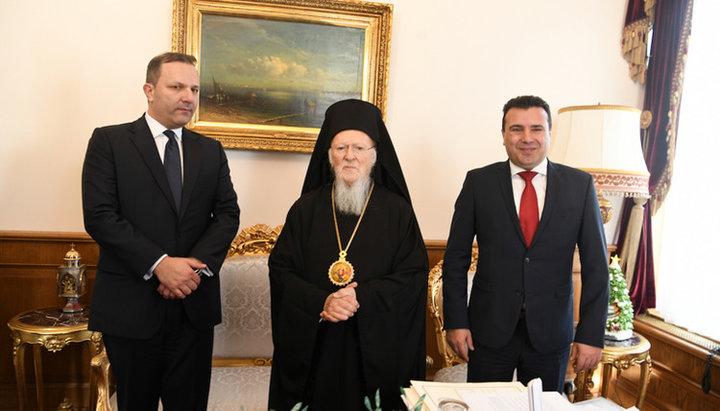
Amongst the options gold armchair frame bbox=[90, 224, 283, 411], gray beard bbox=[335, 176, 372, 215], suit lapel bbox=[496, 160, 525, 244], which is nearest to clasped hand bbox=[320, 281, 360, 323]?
gray beard bbox=[335, 176, 372, 215]

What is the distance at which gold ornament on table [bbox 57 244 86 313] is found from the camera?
289cm

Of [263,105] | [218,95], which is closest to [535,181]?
[263,105]

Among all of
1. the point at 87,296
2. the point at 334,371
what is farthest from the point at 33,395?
the point at 334,371

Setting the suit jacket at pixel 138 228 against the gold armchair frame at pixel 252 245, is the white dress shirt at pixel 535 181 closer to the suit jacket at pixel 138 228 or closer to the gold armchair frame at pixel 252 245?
the suit jacket at pixel 138 228

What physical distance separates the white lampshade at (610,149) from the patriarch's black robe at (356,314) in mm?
1442

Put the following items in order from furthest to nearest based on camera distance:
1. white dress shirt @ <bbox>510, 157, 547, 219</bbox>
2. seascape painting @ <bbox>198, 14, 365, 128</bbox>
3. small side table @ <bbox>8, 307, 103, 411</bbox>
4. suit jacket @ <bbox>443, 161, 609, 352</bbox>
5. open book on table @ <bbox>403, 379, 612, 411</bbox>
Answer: seascape painting @ <bbox>198, 14, 365, 128</bbox> → small side table @ <bbox>8, 307, 103, 411</bbox> → white dress shirt @ <bbox>510, 157, 547, 219</bbox> → suit jacket @ <bbox>443, 161, 609, 352</bbox> → open book on table @ <bbox>403, 379, 612, 411</bbox>

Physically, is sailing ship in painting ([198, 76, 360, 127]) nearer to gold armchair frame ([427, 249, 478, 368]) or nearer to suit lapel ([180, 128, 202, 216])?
suit lapel ([180, 128, 202, 216])

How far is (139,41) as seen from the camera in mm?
3168

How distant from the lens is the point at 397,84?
3480mm

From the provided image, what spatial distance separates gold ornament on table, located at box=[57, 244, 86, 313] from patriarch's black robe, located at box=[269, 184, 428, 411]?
144 cm

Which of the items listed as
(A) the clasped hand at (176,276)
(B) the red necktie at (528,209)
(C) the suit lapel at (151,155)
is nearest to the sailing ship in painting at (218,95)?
(C) the suit lapel at (151,155)

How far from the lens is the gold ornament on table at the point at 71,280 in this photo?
2.89 m

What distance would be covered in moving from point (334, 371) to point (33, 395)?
2.45 m

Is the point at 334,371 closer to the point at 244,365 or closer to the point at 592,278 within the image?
the point at 244,365
